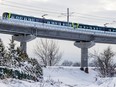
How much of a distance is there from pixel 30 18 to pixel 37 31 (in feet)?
9.39

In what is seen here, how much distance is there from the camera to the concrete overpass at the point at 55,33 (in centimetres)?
5179

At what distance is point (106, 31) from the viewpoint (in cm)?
6519

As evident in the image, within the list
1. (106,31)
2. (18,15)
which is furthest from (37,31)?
(106,31)

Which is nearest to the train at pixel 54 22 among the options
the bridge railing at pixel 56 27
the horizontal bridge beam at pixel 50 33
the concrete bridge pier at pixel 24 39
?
the bridge railing at pixel 56 27

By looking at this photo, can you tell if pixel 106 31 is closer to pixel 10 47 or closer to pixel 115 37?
pixel 115 37

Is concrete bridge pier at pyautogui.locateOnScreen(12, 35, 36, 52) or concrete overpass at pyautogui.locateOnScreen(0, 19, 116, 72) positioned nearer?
concrete overpass at pyautogui.locateOnScreen(0, 19, 116, 72)

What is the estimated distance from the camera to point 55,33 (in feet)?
188

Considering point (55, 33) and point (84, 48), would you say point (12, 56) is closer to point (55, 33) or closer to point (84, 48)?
point (55, 33)

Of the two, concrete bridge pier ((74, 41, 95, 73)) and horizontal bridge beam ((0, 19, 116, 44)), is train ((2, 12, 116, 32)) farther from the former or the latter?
concrete bridge pier ((74, 41, 95, 73))

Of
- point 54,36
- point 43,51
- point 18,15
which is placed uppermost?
point 18,15

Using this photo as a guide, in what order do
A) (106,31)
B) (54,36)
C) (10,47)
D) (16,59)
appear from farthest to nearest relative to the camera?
(106,31) < (54,36) < (10,47) < (16,59)

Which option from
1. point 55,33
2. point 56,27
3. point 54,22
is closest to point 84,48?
point 55,33

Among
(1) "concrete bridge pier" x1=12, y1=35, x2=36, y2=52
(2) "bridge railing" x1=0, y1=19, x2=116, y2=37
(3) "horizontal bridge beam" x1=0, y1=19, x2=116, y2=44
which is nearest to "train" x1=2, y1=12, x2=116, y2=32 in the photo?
(2) "bridge railing" x1=0, y1=19, x2=116, y2=37

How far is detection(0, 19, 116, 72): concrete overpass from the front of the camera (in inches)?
2039
